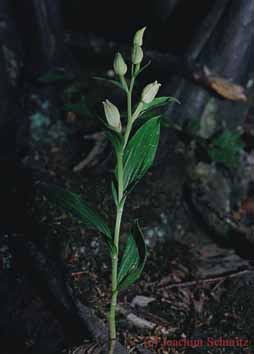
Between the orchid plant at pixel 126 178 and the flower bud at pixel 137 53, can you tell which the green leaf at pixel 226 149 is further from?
the flower bud at pixel 137 53

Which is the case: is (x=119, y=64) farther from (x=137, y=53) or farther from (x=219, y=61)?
(x=219, y=61)

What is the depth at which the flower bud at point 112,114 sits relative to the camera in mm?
1488

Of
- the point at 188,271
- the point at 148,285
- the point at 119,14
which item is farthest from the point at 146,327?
the point at 119,14

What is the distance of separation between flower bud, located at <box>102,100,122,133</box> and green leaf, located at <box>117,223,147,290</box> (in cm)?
A: 36

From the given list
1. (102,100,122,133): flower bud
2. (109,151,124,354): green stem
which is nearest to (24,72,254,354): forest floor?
(109,151,124,354): green stem

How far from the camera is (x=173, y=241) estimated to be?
9.09 feet

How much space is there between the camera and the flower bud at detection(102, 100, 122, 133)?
4.88ft

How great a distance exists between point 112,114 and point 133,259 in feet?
1.87

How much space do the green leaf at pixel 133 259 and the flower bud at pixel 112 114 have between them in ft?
1.19

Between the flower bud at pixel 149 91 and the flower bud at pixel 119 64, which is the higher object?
the flower bud at pixel 119 64

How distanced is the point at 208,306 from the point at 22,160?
1.47 meters

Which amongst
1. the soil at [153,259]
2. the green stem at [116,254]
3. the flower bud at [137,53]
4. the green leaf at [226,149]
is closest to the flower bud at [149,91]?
the flower bud at [137,53]

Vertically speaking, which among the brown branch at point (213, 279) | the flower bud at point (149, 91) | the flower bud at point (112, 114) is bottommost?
the brown branch at point (213, 279)

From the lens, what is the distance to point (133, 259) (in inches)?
66.1
